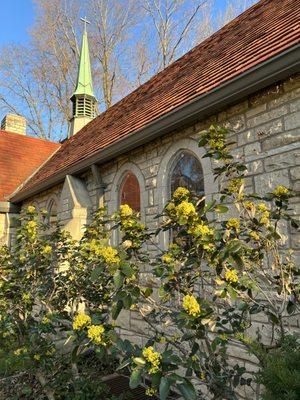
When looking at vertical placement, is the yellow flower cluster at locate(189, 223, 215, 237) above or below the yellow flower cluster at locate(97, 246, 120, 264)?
above

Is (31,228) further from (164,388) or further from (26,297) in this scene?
(164,388)

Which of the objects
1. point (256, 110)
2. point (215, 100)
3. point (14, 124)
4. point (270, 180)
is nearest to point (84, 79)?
point (14, 124)

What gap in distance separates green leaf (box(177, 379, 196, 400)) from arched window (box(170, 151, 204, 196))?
10.6 ft

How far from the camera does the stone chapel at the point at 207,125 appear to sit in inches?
152

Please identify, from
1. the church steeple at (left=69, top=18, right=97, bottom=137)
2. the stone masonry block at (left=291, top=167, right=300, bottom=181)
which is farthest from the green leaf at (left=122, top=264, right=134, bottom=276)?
the church steeple at (left=69, top=18, right=97, bottom=137)

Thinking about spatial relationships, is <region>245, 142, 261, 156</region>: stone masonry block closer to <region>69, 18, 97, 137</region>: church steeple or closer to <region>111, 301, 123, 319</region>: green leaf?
<region>111, 301, 123, 319</region>: green leaf

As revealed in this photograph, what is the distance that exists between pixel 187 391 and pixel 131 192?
464cm

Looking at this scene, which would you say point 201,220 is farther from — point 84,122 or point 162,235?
point 84,122

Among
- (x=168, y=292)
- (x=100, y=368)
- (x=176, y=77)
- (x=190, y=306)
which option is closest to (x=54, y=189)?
(x=176, y=77)

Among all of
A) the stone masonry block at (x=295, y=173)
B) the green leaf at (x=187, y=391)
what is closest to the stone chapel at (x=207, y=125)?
the stone masonry block at (x=295, y=173)

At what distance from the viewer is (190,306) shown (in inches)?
78.5

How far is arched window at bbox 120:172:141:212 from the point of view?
243 inches

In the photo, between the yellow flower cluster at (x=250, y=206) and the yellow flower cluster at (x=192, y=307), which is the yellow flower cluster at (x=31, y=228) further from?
the yellow flower cluster at (x=192, y=307)

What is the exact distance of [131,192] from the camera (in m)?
6.37
